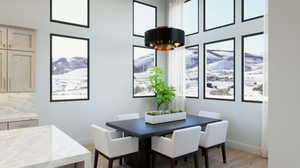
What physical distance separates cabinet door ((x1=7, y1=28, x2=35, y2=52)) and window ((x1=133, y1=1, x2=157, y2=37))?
273 cm

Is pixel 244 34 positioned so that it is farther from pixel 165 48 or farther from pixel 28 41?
pixel 28 41

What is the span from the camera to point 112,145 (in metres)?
2.91

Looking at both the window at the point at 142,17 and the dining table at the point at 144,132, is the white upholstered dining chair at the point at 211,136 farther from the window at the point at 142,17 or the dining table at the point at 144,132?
the window at the point at 142,17

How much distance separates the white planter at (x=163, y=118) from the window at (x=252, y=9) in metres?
2.62

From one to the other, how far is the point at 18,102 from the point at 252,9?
5313mm

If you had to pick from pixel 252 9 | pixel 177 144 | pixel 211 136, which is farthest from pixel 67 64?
pixel 252 9

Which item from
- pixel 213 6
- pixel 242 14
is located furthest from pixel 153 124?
pixel 213 6

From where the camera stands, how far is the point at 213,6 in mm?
5121

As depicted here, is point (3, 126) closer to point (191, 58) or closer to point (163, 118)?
point (163, 118)

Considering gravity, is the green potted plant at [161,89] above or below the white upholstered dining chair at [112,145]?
above

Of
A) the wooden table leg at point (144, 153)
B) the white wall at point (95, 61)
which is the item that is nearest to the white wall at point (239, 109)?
the white wall at point (95, 61)

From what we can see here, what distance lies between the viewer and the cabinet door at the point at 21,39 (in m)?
3.42
